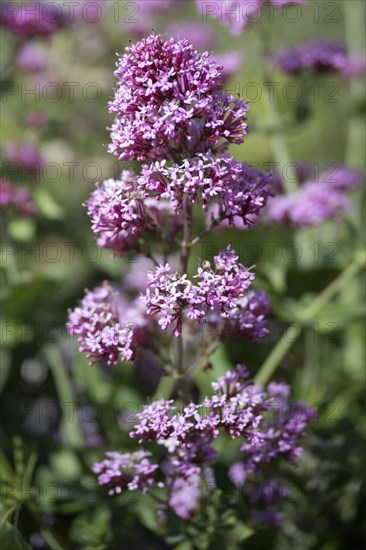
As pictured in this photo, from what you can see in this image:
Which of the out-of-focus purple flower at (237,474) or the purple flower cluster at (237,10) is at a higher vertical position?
the purple flower cluster at (237,10)

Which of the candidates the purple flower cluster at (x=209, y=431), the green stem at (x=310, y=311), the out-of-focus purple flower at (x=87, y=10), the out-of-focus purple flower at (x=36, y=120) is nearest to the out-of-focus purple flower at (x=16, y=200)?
the out-of-focus purple flower at (x=36, y=120)

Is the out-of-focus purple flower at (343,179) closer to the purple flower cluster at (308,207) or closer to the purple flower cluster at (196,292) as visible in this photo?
the purple flower cluster at (308,207)

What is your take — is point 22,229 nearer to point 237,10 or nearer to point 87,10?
→ point 237,10

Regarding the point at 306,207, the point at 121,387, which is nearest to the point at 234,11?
the point at 306,207

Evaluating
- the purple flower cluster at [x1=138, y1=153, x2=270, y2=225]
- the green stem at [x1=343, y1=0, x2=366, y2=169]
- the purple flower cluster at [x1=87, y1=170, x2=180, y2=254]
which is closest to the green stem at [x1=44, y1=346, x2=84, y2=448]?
the purple flower cluster at [x1=87, y1=170, x2=180, y2=254]

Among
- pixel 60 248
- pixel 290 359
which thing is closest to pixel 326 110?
pixel 60 248

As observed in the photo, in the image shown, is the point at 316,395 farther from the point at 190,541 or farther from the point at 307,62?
the point at 307,62
